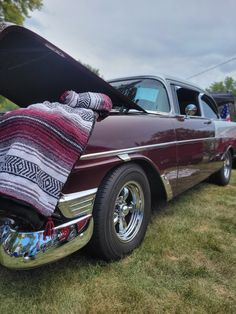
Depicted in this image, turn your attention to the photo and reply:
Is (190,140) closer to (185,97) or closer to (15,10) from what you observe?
(185,97)

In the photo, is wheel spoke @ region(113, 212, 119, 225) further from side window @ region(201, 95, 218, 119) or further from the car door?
side window @ region(201, 95, 218, 119)

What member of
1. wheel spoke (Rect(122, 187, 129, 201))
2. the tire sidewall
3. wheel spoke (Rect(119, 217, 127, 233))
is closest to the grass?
the tire sidewall

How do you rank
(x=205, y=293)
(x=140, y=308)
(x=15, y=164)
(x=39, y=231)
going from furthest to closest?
(x=205, y=293), (x=140, y=308), (x=39, y=231), (x=15, y=164)

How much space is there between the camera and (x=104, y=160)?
2.21 meters

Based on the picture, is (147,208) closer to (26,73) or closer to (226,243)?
(226,243)

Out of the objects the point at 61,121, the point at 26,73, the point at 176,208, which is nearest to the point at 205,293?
the point at 61,121

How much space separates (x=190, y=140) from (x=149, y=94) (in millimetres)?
726

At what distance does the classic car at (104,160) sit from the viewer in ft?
5.95

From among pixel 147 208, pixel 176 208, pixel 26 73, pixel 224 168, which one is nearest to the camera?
pixel 26 73

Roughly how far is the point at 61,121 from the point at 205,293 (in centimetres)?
150

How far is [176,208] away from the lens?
3920 millimetres

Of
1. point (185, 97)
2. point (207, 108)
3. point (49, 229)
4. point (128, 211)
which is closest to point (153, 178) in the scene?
point (128, 211)

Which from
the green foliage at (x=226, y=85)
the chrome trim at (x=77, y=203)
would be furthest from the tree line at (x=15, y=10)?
the green foliage at (x=226, y=85)

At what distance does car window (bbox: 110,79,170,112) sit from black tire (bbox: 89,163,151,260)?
1.07m
